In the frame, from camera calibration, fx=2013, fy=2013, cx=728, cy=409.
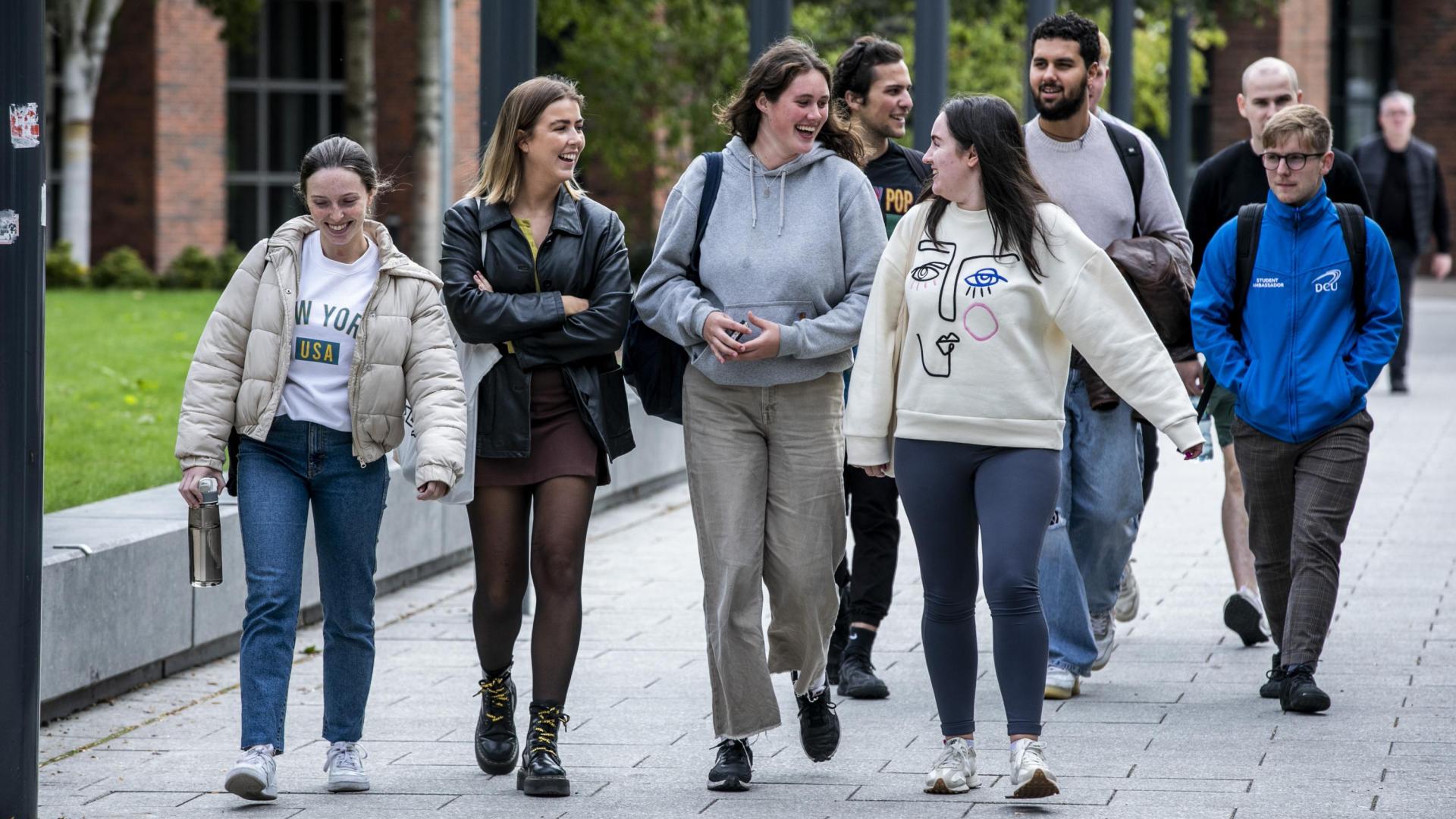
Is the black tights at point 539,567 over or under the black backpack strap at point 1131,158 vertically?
under

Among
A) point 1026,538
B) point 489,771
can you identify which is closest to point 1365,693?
point 1026,538

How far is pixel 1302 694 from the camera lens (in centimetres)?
598

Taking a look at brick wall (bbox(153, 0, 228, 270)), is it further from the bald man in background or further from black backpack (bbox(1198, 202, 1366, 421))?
black backpack (bbox(1198, 202, 1366, 421))

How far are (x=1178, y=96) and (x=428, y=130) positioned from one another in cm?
749

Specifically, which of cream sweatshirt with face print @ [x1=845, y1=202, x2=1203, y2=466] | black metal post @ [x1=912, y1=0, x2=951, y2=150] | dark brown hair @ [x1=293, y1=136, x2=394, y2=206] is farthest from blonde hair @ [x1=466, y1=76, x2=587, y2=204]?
black metal post @ [x1=912, y1=0, x2=951, y2=150]

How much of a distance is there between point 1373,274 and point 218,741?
374cm

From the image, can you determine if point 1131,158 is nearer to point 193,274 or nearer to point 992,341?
point 992,341

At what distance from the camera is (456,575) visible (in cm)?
911

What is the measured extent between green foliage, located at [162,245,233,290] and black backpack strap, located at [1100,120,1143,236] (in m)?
20.8

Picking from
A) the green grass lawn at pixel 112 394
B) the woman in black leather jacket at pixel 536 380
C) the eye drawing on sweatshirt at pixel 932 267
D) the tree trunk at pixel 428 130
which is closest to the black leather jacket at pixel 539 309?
the woman in black leather jacket at pixel 536 380

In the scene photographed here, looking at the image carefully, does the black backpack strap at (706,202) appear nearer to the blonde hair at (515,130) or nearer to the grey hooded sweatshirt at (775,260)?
the grey hooded sweatshirt at (775,260)

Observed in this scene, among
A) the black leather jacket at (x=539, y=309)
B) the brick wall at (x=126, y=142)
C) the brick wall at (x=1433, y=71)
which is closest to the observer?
the black leather jacket at (x=539, y=309)

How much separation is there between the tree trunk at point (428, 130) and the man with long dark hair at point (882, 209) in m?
14.0

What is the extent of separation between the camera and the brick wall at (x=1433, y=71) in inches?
1566
